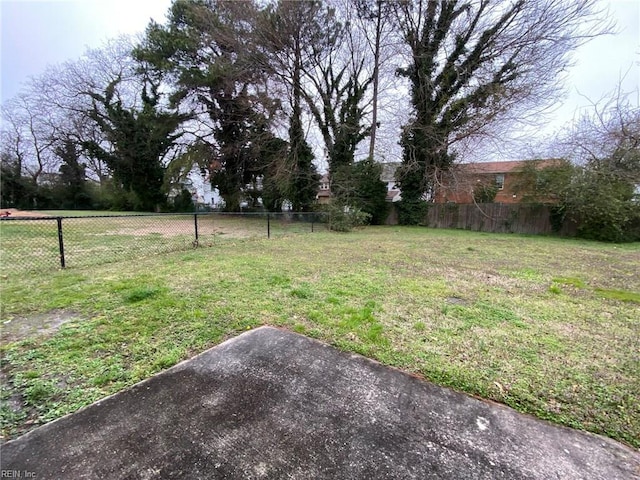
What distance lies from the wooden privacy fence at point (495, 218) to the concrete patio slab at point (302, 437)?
14.2 meters

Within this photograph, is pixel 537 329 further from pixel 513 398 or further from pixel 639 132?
pixel 639 132

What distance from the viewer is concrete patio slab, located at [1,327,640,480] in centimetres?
125

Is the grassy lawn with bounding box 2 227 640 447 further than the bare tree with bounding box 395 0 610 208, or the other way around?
the bare tree with bounding box 395 0 610 208

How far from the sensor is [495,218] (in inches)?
566

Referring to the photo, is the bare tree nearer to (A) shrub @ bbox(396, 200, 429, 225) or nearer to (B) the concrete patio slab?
(A) shrub @ bbox(396, 200, 429, 225)

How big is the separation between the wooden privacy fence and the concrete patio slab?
46.6ft

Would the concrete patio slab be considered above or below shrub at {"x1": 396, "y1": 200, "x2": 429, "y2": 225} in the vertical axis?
below

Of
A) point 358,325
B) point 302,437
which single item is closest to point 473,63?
point 358,325

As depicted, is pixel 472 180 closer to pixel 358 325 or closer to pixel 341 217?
pixel 341 217

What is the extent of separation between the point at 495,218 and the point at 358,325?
47.5ft

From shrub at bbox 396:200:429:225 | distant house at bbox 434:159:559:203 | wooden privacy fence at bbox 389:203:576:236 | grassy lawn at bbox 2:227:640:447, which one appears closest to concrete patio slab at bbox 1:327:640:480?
grassy lawn at bbox 2:227:640:447

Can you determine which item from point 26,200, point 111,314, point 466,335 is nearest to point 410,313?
point 466,335

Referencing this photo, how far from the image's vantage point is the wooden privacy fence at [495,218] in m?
→ 13.2

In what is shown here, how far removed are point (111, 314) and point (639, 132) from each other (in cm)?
1629
